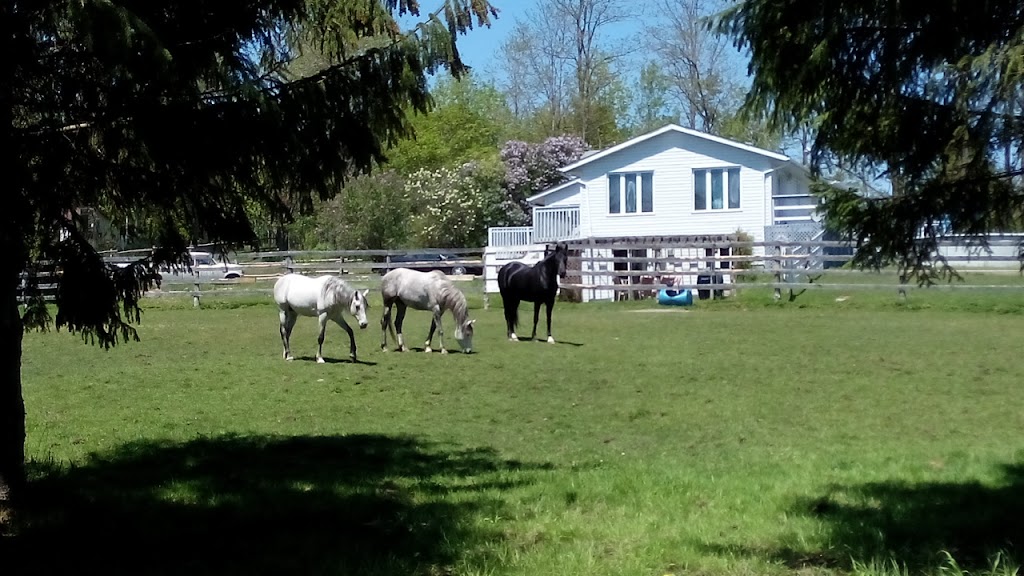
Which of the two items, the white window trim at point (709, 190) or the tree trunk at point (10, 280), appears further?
the white window trim at point (709, 190)

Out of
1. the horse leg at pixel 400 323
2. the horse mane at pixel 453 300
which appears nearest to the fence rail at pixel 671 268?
the horse leg at pixel 400 323

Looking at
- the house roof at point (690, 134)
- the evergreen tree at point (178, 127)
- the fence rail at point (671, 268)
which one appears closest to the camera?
the evergreen tree at point (178, 127)

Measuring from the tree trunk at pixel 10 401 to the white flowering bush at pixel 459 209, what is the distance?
127 ft

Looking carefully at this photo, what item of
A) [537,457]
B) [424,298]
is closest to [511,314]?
[424,298]

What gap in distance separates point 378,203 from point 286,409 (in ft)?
120

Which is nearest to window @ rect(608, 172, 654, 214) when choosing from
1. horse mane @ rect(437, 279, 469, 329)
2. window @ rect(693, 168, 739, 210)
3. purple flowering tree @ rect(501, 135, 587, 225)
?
window @ rect(693, 168, 739, 210)

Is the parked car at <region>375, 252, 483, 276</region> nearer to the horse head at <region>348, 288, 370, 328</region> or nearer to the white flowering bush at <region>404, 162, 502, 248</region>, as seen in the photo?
the white flowering bush at <region>404, 162, 502, 248</region>

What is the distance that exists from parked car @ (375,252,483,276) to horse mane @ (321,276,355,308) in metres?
10.1

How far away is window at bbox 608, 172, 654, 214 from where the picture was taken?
3102 cm

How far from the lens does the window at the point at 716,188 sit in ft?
98.4

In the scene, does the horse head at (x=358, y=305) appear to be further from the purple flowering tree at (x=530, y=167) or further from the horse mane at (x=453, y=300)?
the purple flowering tree at (x=530, y=167)

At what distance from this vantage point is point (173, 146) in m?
5.30

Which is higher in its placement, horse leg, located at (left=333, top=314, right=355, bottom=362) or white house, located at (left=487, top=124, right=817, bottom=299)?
white house, located at (left=487, top=124, right=817, bottom=299)

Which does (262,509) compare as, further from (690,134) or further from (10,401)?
(690,134)
